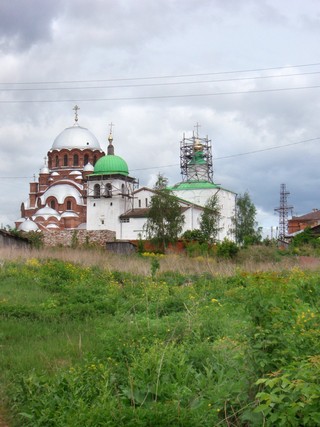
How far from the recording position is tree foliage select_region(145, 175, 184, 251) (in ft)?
138

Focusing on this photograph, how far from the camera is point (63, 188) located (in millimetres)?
63094

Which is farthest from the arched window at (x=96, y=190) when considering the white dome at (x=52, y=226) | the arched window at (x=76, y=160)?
the arched window at (x=76, y=160)

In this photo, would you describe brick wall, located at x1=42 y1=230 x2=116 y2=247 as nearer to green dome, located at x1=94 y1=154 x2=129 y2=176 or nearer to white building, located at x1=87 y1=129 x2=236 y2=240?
white building, located at x1=87 y1=129 x2=236 y2=240

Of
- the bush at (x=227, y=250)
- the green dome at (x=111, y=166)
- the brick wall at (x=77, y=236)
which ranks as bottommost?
the bush at (x=227, y=250)

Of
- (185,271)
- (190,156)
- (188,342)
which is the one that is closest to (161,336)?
(188,342)

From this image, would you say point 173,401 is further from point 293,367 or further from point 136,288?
point 136,288

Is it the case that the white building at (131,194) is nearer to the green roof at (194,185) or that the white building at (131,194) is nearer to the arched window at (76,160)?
the green roof at (194,185)

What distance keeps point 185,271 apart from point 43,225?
42675mm

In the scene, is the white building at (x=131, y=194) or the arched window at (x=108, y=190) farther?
the arched window at (x=108, y=190)

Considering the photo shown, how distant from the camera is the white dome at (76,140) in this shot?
66562mm

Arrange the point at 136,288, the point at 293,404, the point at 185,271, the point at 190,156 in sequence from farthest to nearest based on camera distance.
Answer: the point at 190,156 → the point at 185,271 → the point at 136,288 → the point at 293,404

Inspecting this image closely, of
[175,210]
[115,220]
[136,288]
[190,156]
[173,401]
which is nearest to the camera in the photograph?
[173,401]

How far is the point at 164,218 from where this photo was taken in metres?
42.7

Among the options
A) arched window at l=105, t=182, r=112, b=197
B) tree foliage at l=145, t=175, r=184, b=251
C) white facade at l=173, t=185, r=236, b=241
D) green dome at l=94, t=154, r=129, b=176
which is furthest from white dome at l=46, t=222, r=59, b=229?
tree foliage at l=145, t=175, r=184, b=251
